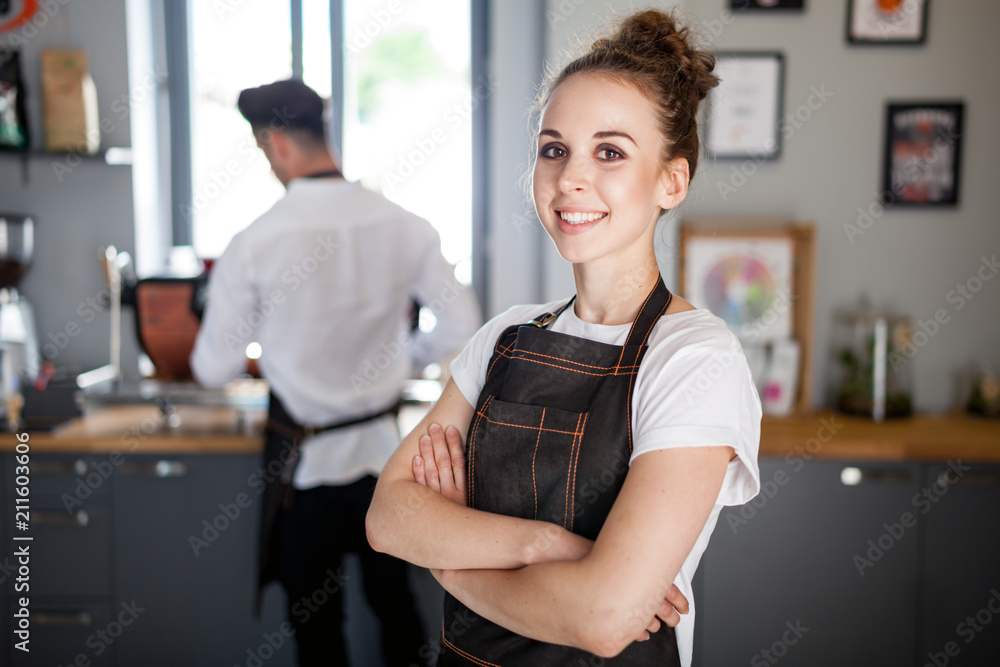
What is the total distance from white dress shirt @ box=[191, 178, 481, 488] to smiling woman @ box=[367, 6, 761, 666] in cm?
92

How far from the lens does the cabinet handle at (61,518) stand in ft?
7.55

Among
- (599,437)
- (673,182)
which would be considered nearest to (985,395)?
(673,182)

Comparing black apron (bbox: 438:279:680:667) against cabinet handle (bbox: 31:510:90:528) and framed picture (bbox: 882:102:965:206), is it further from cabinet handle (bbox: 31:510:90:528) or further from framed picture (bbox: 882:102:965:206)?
framed picture (bbox: 882:102:965:206)

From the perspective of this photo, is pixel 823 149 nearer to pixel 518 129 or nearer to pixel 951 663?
pixel 518 129

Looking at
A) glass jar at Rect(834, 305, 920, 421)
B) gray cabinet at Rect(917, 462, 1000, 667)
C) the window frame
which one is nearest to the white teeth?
gray cabinet at Rect(917, 462, 1000, 667)

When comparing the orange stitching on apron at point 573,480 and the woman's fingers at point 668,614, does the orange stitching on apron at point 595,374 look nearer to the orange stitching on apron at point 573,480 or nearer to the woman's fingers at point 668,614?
the orange stitching on apron at point 573,480

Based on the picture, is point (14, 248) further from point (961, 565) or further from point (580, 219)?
point (961, 565)

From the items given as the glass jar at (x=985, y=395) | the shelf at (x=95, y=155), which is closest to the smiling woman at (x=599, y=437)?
the glass jar at (x=985, y=395)

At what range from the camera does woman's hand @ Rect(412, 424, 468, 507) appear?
1.17 m

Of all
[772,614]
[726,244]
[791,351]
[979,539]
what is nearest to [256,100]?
[726,244]

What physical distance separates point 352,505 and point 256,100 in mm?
1078

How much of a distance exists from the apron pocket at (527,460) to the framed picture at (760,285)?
1.59 meters

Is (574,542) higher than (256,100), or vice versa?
(256,100)

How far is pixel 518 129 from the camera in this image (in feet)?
9.30
